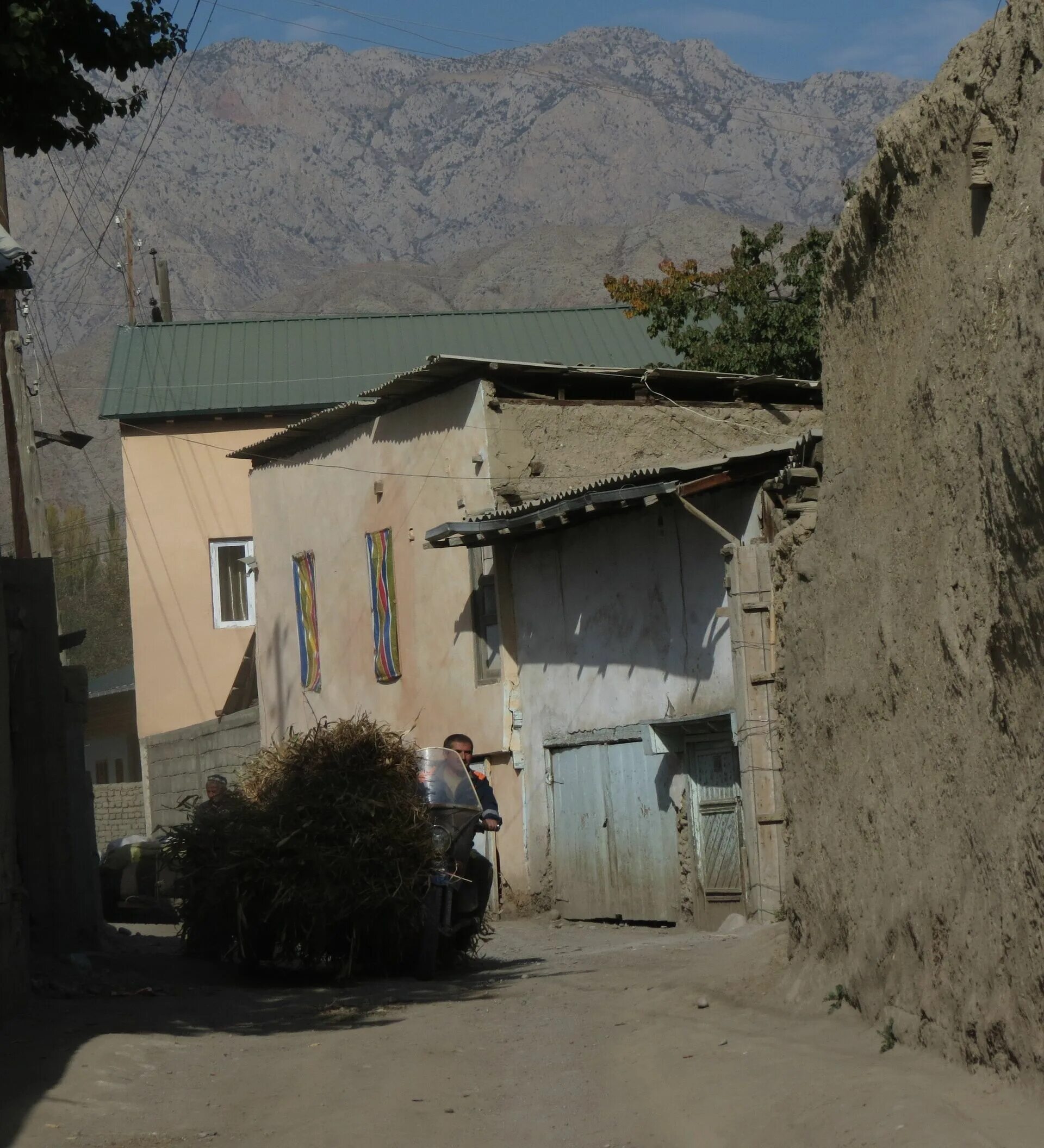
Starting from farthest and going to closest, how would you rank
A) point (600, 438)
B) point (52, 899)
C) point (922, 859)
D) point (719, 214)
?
point (719, 214), point (600, 438), point (52, 899), point (922, 859)

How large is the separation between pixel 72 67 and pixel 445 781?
5529 millimetres

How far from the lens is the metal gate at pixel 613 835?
17.3 metres

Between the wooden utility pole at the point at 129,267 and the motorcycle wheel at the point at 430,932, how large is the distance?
3032 cm

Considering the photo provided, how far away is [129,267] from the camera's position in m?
42.3

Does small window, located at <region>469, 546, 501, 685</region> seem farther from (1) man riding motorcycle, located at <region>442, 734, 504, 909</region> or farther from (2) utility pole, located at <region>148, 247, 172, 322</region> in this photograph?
(2) utility pole, located at <region>148, 247, 172, 322</region>

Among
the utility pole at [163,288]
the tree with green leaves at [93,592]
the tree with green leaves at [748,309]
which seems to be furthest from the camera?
the tree with green leaves at [93,592]

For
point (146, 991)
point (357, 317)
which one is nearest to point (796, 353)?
point (357, 317)

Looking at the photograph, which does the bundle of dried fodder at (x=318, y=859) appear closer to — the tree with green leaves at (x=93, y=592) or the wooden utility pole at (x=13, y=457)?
the wooden utility pole at (x=13, y=457)

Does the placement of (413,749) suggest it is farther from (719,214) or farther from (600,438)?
(719,214)

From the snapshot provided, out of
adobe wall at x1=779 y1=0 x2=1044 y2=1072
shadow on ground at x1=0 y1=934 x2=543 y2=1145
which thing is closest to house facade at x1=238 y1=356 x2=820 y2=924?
shadow on ground at x1=0 y1=934 x2=543 y2=1145

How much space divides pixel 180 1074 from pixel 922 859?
3747 millimetres

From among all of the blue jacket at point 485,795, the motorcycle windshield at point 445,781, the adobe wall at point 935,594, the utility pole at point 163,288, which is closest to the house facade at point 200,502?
the utility pole at point 163,288

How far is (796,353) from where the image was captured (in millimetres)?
27531

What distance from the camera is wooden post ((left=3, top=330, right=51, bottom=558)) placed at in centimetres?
2205
